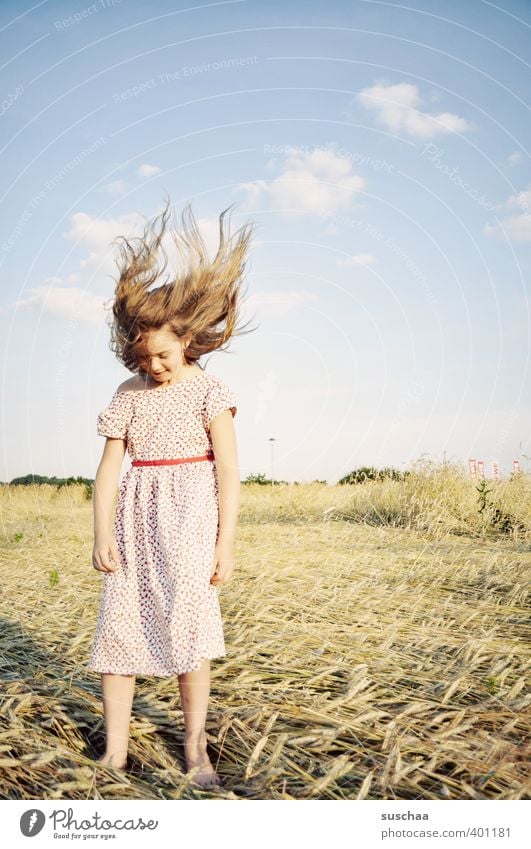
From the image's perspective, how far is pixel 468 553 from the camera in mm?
4793

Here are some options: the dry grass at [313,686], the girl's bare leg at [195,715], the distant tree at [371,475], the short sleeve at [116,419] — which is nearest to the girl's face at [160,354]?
the short sleeve at [116,419]

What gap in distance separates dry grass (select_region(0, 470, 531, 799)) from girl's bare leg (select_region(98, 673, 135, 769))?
0.05 m

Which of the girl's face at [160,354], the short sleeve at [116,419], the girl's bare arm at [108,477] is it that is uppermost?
the girl's face at [160,354]

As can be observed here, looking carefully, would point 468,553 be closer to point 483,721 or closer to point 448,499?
point 448,499

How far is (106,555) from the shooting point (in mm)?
1828

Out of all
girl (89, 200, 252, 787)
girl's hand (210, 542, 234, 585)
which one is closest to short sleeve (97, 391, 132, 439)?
girl (89, 200, 252, 787)

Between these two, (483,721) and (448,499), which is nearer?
(483,721)

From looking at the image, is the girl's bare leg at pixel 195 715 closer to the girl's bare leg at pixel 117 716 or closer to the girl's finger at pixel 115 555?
the girl's bare leg at pixel 117 716

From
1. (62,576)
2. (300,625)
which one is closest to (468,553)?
(300,625)

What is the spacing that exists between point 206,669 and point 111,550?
0.40m

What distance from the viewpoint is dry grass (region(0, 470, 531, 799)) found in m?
1.63

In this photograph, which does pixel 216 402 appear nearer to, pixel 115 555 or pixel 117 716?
pixel 115 555

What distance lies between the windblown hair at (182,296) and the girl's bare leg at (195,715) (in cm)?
86

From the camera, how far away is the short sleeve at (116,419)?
6.42 ft
